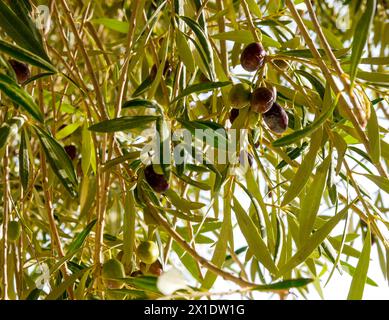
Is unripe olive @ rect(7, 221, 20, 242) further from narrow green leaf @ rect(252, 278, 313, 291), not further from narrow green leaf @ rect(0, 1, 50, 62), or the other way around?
narrow green leaf @ rect(252, 278, 313, 291)

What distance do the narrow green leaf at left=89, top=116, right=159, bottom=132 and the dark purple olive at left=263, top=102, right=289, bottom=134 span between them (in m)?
0.19

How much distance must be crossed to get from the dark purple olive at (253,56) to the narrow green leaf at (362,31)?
0.84ft

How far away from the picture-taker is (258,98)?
1016 mm

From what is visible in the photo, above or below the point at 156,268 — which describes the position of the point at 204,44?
above

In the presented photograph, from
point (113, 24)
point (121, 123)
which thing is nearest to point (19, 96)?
point (121, 123)

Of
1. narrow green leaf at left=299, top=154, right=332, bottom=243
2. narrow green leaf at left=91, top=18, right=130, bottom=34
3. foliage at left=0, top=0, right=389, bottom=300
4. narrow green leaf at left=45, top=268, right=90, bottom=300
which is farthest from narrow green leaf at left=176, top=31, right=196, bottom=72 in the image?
narrow green leaf at left=91, top=18, right=130, bottom=34

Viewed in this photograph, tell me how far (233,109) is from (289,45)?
0.18 metres

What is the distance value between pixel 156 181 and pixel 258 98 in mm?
188

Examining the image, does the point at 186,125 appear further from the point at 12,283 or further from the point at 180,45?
the point at 12,283

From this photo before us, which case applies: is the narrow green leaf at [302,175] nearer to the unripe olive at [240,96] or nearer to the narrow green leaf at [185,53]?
the unripe olive at [240,96]

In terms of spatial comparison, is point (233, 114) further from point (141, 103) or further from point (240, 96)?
point (141, 103)

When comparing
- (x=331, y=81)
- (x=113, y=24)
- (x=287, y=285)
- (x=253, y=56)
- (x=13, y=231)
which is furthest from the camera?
(x=113, y=24)

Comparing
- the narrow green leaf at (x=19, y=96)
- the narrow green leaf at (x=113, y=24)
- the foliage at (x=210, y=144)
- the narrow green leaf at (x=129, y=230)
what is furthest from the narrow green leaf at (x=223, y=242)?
the narrow green leaf at (x=113, y=24)
